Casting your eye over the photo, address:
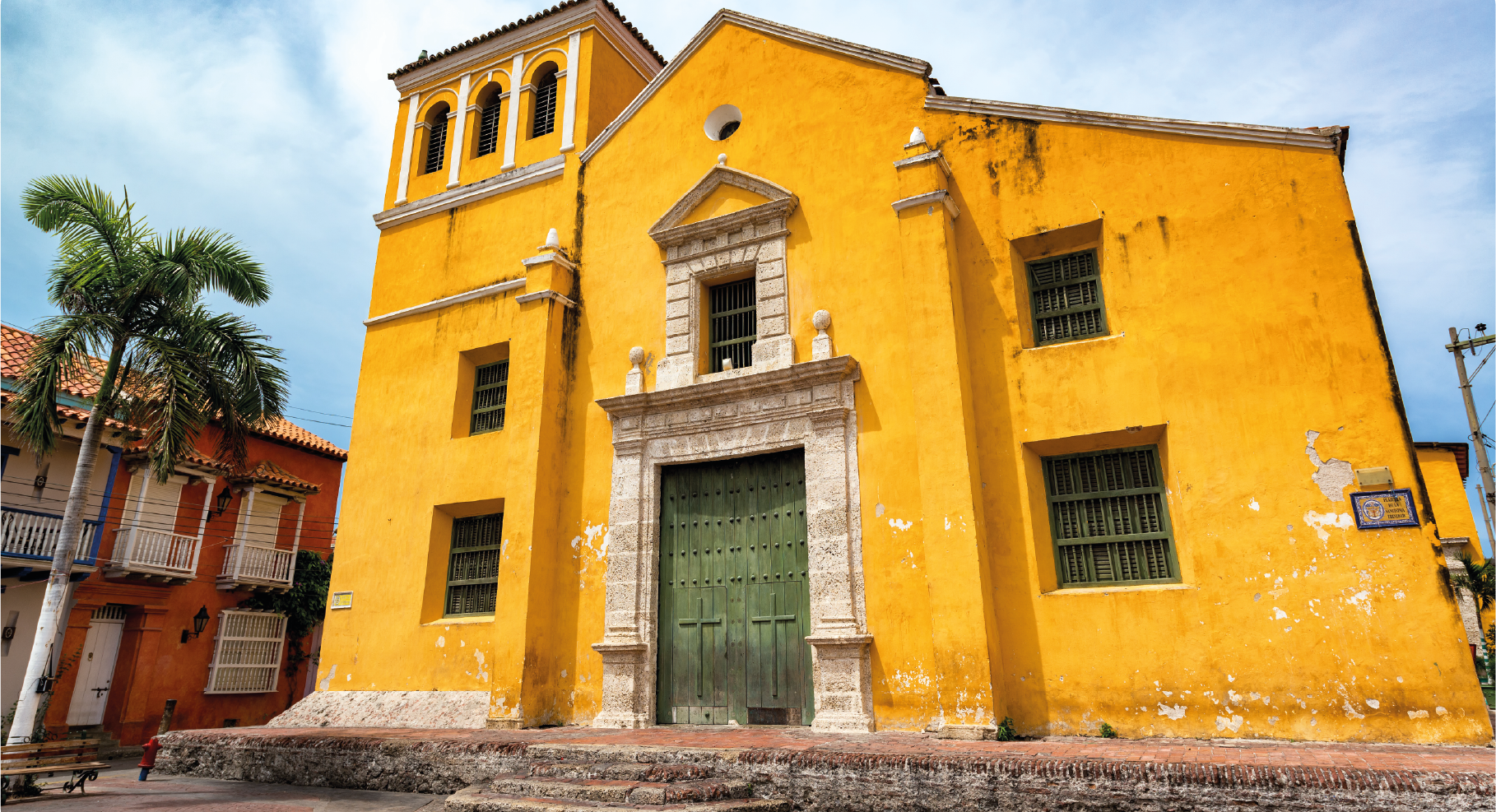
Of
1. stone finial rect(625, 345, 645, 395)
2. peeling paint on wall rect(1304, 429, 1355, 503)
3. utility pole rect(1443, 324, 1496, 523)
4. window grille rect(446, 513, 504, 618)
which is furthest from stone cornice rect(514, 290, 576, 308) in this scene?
utility pole rect(1443, 324, 1496, 523)

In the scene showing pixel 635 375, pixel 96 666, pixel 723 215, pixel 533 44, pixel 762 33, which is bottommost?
pixel 96 666

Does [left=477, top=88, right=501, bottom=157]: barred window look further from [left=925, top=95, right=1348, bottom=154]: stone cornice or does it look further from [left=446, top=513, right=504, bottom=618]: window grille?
[left=925, top=95, right=1348, bottom=154]: stone cornice

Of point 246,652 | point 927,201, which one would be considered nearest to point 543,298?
point 927,201

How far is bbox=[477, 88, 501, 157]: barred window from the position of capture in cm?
1311

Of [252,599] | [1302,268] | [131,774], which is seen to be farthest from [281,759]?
[252,599]

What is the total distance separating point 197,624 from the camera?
18.2 metres

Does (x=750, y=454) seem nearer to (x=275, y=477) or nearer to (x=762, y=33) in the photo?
(x=762, y=33)

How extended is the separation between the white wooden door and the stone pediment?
47.1ft

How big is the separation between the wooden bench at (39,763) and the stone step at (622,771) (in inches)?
178

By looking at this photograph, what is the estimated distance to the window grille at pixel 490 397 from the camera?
1133cm

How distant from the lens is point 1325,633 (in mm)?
6867

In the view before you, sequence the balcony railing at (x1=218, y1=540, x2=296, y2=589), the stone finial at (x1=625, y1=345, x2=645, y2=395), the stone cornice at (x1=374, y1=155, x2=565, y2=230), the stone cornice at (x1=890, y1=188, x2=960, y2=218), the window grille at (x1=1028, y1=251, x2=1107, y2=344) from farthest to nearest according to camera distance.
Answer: the balcony railing at (x1=218, y1=540, x2=296, y2=589), the stone cornice at (x1=374, y1=155, x2=565, y2=230), the stone finial at (x1=625, y1=345, x2=645, y2=395), the stone cornice at (x1=890, y1=188, x2=960, y2=218), the window grille at (x1=1028, y1=251, x2=1107, y2=344)

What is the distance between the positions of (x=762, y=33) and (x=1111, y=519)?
23.6 ft

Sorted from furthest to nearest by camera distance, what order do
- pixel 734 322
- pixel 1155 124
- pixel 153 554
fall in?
pixel 153 554 → pixel 734 322 → pixel 1155 124
